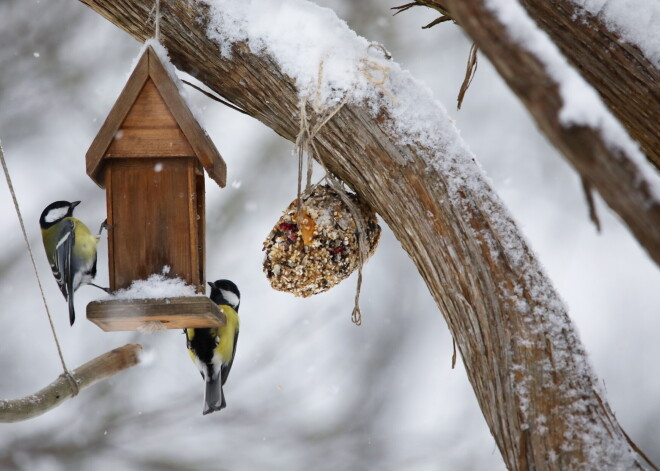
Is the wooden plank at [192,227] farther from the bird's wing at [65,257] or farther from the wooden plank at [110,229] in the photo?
the bird's wing at [65,257]

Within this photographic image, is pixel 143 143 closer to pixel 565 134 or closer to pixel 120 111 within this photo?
pixel 120 111

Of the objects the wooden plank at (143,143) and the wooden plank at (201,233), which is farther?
the wooden plank at (201,233)

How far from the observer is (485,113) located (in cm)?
681

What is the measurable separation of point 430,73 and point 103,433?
14.4 feet

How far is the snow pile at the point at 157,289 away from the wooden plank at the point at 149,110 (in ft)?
1.55

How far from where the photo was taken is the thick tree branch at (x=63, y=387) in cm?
223

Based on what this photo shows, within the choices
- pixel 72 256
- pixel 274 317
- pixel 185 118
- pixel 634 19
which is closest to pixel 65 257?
pixel 72 256

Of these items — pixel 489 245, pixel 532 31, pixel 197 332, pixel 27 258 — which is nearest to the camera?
pixel 532 31

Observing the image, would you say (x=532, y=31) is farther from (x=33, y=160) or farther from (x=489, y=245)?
(x=33, y=160)

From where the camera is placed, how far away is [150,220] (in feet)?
7.68

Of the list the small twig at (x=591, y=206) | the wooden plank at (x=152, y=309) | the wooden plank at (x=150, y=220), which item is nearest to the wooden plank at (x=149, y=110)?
the wooden plank at (x=150, y=220)

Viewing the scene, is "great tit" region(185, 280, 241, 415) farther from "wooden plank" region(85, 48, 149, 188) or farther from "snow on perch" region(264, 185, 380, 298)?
"wooden plank" region(85, 48, 149, 188)

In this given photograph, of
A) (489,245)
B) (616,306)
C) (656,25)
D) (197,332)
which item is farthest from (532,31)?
(616,306)

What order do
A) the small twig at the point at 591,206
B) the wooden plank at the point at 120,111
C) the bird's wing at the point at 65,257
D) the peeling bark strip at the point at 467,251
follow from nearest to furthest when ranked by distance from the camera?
the small twig at the point at 591,206 → the peeling bark strip at the point at 467,251 → the wooden plank at the point at 120,111 → the bird's wing at the point at 65,257
